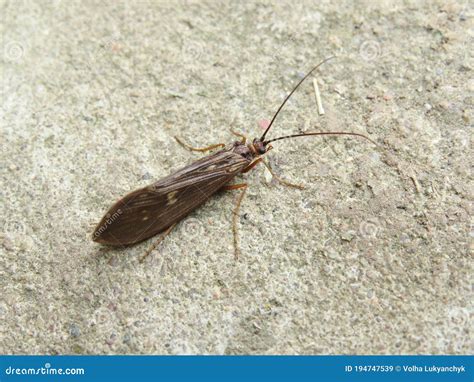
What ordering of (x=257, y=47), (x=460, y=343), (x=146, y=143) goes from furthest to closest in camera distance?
1. (x=257, y=47)
2. (x=146, y=143)
3. (x=460, y=343)

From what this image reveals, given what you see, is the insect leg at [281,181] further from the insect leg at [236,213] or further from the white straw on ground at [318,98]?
the white straw on ground at [318,98]

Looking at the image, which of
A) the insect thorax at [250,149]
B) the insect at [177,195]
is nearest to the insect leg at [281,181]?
the insect at [177,195]

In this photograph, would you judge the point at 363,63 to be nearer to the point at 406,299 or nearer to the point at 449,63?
the point at 449,63

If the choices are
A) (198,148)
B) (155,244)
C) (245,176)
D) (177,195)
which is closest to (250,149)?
(245,176)

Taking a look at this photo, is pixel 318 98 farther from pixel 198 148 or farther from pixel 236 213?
pixel 236 213

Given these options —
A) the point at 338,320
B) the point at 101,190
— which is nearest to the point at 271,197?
the point at 338,320

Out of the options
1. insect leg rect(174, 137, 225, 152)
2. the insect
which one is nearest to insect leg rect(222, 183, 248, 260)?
the insect
